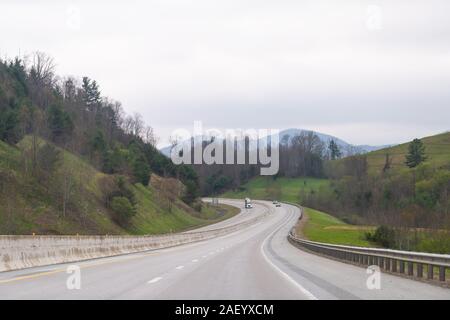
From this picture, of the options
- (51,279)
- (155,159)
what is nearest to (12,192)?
(51,279)

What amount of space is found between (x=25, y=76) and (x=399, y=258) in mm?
132955

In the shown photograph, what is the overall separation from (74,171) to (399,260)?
8358cm

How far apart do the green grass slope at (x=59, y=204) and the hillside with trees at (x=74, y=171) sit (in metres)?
0.12

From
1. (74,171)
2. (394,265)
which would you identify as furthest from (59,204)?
(394,265)

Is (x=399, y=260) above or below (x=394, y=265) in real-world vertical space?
above

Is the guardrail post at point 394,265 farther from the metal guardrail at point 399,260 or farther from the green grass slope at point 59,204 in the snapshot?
the green grass slope at point 59,204

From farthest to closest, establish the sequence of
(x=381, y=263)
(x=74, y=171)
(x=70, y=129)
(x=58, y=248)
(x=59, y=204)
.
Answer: (x=70, y=129)
(x=74, y=171)
(x=59, y=204)
(x=58, y=248)
(x=381, y=263)

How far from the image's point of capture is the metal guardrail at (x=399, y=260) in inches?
742

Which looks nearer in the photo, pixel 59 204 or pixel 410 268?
pixel 410 268

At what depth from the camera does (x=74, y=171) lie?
10125 cm

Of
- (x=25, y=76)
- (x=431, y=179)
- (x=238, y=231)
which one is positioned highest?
(x=25, y=76)

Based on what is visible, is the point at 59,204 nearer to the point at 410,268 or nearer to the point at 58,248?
the point at 58,248
